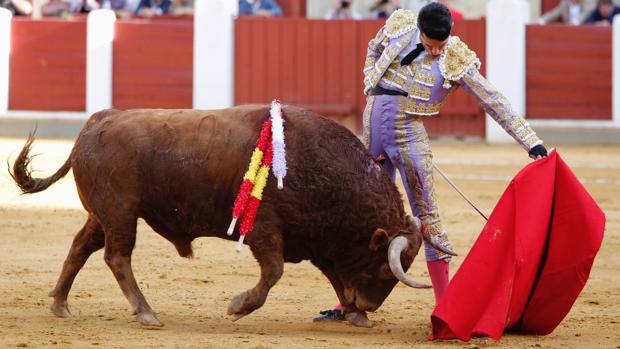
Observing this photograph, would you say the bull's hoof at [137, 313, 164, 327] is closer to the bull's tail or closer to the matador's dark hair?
the bull's tail

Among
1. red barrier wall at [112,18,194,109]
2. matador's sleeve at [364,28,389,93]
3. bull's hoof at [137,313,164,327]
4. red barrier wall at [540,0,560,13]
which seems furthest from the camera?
red barrier wall at [540,0,560,13]

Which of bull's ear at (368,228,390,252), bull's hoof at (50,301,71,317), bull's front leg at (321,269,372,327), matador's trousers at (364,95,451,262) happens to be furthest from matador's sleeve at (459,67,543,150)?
bull's hoof at (50,301,71,317)

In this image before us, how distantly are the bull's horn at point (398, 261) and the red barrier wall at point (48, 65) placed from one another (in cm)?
937

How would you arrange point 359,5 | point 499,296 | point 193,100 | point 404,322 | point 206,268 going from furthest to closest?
point 359,5 → point 193,100 → point 206,268 → point 404,322 → point 499,296

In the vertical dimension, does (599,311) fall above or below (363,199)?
below

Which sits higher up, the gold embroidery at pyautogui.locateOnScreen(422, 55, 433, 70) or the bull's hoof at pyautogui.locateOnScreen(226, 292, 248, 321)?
the gold embroidery at pyautogui.locateOnScreen(422, 55, 433, 70)

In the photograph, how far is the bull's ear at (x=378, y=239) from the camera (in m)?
4.60

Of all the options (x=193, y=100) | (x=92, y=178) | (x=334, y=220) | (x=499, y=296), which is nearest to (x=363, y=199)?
(x=334, y=220)

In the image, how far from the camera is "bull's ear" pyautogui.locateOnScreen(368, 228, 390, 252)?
4598 mm

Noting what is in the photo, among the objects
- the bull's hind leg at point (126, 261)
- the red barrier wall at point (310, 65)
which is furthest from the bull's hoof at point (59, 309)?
the red barrier wall at point (310, 65)

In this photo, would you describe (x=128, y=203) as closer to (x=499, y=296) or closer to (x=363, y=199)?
(x=363, y=199)

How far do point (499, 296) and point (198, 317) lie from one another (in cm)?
115

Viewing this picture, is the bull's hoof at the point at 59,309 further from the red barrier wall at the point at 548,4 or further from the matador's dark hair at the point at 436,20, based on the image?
the red barrier wall at the point at 548,4

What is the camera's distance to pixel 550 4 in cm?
1584
